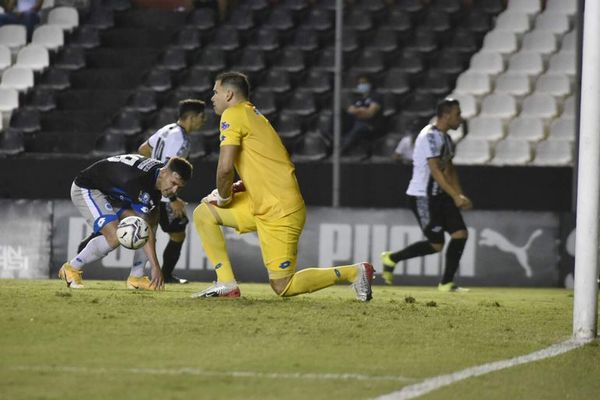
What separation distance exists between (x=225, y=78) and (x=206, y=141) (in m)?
8.67

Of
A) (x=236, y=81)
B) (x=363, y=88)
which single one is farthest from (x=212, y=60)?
(x=236, y=81)

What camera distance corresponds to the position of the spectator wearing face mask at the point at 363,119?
59.2 feet

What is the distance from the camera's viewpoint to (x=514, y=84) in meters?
19.2

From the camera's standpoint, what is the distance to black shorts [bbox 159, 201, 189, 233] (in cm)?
1312

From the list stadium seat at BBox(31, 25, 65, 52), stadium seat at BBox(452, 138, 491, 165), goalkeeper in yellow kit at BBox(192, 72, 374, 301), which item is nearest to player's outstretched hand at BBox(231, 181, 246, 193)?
goalkeeper in yellow kit at BBox(192, 72, 374, 301)

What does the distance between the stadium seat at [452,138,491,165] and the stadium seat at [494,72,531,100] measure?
118cm

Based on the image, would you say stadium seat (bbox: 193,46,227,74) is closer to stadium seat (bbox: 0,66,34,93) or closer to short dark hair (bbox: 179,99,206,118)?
stadium seat (bbox: 0,66,34,93)

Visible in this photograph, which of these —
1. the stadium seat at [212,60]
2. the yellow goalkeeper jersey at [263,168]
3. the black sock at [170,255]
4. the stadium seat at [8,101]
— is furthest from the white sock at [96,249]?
the stadium seat at [212,60]

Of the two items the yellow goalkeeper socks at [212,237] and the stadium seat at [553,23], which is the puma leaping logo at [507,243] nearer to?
the stadium seat at [553,23]

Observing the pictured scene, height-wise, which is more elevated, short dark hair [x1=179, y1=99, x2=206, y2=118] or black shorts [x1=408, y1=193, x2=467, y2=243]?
short dark hair [x1=179, y1=99, x2=206, y2=118]

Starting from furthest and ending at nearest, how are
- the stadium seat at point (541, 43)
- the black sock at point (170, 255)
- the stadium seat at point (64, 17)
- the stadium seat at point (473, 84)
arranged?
the stadium seat at point (64, 17) → the stadium seat at point (541, 43) → the stadium seat at point (473, 84) → the black sock at point (170, 255)

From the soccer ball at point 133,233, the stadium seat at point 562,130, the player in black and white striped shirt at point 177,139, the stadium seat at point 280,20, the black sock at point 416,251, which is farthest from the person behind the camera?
the stadium seat at point 280,20

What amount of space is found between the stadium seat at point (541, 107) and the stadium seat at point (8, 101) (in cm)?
749

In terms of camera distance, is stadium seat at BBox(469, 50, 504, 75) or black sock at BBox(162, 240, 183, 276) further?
stadium seat at BBox(469, 50, 504, 75)
